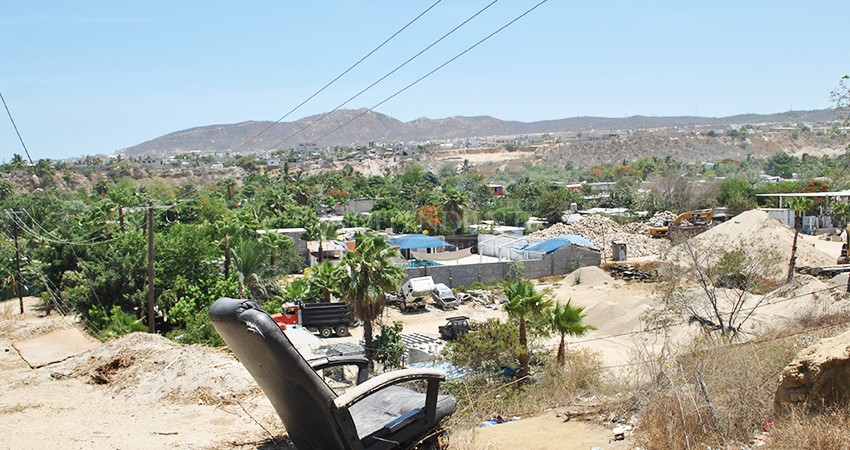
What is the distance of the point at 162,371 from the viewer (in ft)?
27.3

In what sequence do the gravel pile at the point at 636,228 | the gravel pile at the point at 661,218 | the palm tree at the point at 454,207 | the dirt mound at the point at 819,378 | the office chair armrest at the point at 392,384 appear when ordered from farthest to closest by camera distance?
the gravel pile at the point at 661,218 < the palm tree at the point at 454,207 < the gravel pile at the point at 636,228 < the dirt mound at the point at 819,378 < the office chair armrest at the point at 392,384

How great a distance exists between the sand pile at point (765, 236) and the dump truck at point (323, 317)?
17.2 m

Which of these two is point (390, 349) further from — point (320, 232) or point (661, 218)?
point (661, 218)

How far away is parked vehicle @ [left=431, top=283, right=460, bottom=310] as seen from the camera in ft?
103

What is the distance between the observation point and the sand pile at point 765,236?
34.2 meters

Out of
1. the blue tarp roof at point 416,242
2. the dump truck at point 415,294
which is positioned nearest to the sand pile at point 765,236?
the dump truck at point 415,294

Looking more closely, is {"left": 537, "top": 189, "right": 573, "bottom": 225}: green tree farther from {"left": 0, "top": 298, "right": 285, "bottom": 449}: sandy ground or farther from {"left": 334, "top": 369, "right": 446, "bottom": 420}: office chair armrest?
{"left": 334, "top": 369, "right": 446, "bottom": 420}: office chair armrest

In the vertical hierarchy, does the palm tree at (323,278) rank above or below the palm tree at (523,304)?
below

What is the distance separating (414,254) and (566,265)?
8403 mm

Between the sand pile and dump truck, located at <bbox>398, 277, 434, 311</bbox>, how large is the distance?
41.3 feet

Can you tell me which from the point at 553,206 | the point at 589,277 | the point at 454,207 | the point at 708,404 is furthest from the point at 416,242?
the point at 708,404

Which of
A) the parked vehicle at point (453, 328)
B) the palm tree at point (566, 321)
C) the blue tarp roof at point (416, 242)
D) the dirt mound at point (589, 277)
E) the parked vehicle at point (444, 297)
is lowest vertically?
the dirt mound at point (589, 277)

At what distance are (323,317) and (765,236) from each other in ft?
74.2

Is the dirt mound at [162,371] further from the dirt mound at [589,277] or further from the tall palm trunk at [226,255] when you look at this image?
the dirt mound at [589,277]
